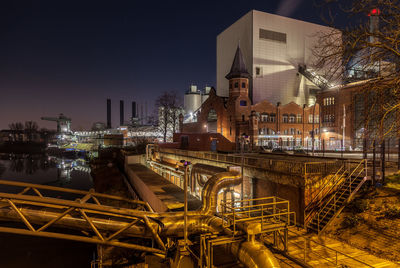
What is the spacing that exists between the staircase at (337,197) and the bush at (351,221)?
0.53m

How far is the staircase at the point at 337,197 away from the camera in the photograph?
12742mm

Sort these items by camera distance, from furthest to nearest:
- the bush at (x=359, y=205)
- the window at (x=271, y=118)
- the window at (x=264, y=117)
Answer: the window at (x=271, y=118) → the window at (x=264, y=117) → the bush at (x=359, y=205)

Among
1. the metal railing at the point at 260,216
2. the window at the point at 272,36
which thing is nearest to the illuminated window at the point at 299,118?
the window at the point at 272,36

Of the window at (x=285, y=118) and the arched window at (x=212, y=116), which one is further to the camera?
the arched window at (x=212, y=116)

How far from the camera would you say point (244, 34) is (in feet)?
181

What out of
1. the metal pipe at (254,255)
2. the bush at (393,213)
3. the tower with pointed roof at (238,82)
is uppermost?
the tower with pointed roof at (238,82)

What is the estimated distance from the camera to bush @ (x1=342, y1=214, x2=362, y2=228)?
12.0 m

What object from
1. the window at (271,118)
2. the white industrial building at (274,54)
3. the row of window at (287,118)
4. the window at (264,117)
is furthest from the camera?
the white industrial building at (274,54)

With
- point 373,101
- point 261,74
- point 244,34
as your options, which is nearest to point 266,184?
point 373,101

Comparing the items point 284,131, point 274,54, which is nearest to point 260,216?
point 284,131

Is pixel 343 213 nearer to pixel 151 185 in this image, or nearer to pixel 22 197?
pixel 22 197

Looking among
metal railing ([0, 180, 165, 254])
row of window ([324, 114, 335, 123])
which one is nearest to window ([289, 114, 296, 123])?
row of window ([324, 114, 335, 123])

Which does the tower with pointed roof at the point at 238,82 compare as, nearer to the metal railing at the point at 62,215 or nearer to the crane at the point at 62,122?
the metal railing at the point at 62,215

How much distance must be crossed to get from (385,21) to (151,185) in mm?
21569
